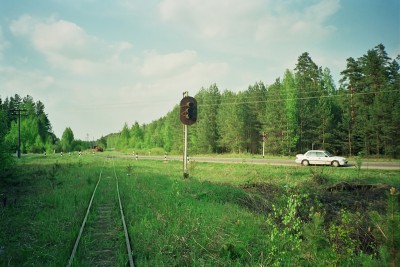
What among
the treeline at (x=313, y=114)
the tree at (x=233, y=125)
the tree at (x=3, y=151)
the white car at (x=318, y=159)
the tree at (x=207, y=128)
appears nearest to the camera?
the tree at (x=3, y=151)

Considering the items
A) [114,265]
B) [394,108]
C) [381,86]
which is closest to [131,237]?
[114,265]

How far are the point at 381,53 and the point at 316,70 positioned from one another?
1443 centimetres

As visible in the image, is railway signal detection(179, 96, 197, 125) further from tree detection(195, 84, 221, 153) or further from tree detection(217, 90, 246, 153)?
tree detection(195, 84, 221, 153)

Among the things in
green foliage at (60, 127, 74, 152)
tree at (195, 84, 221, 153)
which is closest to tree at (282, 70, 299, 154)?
tree at (195, 84, 221, 153)

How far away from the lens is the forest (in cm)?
3872

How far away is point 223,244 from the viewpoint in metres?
5.89

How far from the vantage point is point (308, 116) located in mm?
45312

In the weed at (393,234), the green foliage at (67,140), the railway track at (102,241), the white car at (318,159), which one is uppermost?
the green foliage at (67,140)

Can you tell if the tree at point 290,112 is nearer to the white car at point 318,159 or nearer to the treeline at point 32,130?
the white car at point 318,159

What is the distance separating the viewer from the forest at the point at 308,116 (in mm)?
38719

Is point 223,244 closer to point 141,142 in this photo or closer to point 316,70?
point 316,70

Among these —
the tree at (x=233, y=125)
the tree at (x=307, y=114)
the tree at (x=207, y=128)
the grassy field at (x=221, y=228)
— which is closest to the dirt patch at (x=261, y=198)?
the grassy field at (x=221, y=228)

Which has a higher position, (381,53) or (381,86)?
(381,53)

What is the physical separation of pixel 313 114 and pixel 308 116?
908 millimetres
